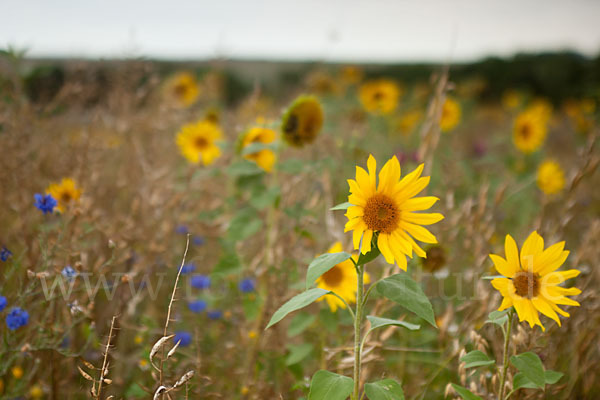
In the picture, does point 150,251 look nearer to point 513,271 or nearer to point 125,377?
point 125,377

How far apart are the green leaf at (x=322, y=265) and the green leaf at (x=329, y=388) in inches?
10.6

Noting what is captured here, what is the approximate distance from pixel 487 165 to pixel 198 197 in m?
4.40

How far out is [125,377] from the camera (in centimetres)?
206

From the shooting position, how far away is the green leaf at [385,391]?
1.08m

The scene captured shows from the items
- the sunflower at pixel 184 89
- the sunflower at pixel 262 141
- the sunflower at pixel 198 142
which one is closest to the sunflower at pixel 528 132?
the sunflower at pixel 198 142

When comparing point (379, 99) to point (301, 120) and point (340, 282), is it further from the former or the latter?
point (340, 282)

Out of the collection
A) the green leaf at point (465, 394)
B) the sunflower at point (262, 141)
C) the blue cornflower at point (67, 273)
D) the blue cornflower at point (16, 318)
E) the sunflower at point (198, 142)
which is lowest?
the green leaf at point (465, 394)

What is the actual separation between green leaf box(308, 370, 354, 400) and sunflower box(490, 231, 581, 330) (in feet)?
1.56

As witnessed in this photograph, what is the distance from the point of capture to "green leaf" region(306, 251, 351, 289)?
3.35ft

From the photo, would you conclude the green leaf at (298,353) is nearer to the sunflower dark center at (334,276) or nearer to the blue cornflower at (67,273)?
the sunflower dark center at (334,276)

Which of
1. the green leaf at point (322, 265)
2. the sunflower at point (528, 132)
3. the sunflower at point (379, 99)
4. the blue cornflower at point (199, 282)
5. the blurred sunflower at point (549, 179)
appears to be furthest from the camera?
the sunflower at point (379, 99)

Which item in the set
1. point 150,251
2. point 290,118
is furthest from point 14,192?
point 290,118

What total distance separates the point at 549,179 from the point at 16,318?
3.99 metres

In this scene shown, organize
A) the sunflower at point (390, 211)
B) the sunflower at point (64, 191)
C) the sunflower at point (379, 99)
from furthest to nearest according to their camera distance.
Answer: the sunflower at point (379, 99) → the sunflower at point (64, 191) → the sunflower at point (390, 211)
